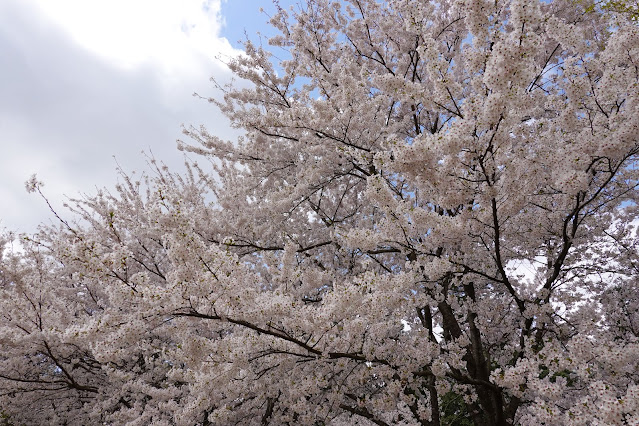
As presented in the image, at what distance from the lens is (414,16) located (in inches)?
190

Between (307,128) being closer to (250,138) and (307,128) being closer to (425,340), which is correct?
(250,138)

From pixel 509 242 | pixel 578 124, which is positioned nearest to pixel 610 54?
pixel 578 124

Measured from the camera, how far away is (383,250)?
680 centimetres

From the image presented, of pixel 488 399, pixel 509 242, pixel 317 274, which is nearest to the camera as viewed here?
pixel 317 274

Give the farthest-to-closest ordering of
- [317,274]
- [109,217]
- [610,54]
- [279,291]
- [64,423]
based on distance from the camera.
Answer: [64,423]
[317,274]
[279,291]
[610,54]
[109,217]

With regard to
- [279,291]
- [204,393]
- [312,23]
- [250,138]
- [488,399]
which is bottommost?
[204,393]

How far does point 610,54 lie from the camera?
4.06 metres

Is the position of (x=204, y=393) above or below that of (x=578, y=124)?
below

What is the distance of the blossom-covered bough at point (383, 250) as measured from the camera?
374cm

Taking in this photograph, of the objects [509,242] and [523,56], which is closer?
[523,56]

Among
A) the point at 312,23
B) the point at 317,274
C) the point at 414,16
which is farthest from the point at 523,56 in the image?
the point at 312,23

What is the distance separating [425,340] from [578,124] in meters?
3.30

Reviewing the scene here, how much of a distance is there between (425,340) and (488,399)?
6.48ft

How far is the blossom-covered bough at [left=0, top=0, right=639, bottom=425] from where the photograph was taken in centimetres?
374
